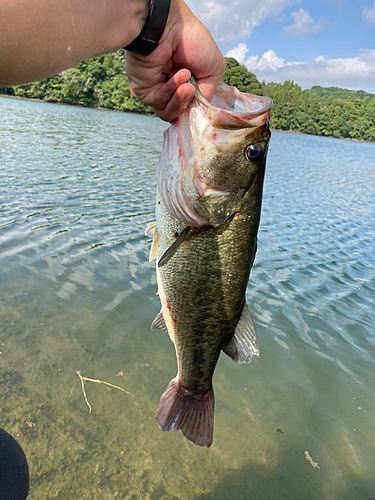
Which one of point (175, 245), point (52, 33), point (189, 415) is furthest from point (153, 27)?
point (189, 415)

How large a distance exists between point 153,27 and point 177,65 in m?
0.31

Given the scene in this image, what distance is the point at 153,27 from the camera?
144 centimetres

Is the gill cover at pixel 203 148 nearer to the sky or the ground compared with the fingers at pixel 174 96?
nearer to the ground

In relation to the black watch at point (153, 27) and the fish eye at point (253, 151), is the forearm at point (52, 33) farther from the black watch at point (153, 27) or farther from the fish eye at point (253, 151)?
the fish eye at point (253, 151)

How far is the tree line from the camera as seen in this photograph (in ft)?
211

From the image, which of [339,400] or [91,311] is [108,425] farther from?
[339,400]

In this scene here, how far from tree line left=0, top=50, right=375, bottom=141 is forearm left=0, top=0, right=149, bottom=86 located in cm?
4920

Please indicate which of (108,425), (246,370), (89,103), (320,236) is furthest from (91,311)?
(89,103)

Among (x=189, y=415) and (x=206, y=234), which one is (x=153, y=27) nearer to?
(x=206, y=234)

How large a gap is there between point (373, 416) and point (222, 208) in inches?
158

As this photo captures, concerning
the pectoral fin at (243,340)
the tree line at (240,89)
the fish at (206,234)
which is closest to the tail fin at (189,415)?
the fish at (206,234)

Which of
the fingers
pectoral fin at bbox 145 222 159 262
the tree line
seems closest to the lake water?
pectoral fin at bbox 145 222 159 262

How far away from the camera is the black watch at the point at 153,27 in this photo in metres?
1.42

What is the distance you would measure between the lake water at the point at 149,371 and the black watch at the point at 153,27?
340cm
